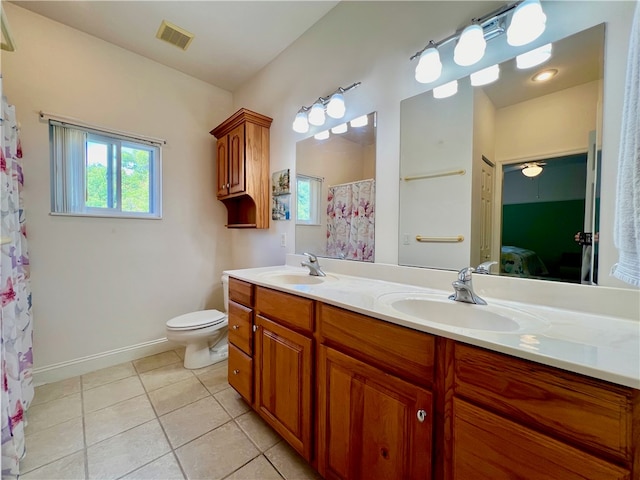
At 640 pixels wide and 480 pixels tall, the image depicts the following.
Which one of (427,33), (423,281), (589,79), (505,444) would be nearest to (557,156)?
(589,79)

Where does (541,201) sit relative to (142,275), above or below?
above

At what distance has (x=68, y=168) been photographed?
1.93 meters

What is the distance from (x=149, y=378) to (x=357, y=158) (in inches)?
88.6

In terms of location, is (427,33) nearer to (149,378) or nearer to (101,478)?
(101,478)

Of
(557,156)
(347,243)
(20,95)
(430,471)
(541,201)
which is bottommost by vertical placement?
(430,471)

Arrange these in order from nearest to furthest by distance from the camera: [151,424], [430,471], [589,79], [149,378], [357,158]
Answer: [430,471] < [589,79] < [151,424] < [357,158] < [149,378]

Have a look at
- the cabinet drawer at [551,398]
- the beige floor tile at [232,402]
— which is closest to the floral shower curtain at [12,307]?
the beige floor tile at [232,402]

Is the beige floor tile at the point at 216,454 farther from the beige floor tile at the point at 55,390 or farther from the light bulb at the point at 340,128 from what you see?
the light bulb at the point at 340,128

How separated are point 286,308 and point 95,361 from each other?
196 cm

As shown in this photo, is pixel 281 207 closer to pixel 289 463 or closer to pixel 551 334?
pixel 289 463

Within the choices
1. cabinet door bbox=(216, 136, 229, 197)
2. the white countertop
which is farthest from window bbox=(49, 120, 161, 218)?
the white countertop

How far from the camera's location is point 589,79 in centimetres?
91

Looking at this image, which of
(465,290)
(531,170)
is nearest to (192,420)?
(465,290)

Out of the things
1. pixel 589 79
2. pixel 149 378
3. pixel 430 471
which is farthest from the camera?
pixel 149 378
